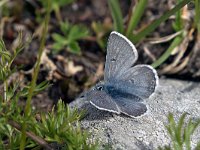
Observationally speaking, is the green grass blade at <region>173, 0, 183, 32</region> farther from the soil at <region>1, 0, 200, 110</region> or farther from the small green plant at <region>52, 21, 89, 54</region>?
the small green plant at <region>52, 21, 89, 54</region>

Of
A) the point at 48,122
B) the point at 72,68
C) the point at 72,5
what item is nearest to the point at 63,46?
the point at 72,68

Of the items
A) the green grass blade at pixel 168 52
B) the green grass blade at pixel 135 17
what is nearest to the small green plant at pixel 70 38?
the green grass blade at pixel 135 17

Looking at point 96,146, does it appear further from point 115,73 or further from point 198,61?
point 198,61

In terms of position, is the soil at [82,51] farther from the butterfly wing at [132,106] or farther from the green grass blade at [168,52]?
the butterfly wing at [132,106]

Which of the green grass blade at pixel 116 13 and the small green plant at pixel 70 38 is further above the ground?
the green grass blade at pixel 116 13

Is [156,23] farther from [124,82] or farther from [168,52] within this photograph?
[124,82]

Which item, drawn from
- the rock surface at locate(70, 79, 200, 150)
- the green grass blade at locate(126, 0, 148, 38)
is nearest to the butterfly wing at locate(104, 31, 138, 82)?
the rock surface at locate(70, 79, 200, 150)

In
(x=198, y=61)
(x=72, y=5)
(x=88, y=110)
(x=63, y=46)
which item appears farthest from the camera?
(x=72, y=5)
